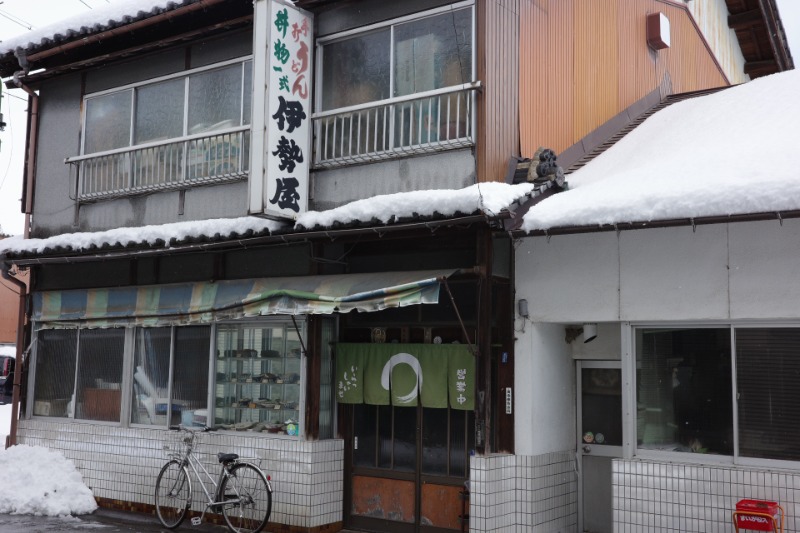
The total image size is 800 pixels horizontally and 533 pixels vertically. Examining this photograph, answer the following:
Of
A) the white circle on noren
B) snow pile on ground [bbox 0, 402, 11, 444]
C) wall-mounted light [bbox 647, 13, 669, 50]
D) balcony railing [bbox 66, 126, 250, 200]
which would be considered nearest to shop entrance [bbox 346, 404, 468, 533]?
the white circle on noren

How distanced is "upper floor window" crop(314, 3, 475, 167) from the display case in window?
8.94 ft

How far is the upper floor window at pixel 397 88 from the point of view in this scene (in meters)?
10.3

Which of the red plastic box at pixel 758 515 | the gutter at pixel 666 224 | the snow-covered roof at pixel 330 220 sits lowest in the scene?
the red plastic box at pixel 758 515

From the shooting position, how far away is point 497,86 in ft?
33.5

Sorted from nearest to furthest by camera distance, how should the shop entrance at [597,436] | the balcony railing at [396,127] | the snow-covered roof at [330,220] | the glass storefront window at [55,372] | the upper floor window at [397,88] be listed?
the snow-covered roof at [330,220] → the balcony railing at [396,127] → the upper floor window at [397,88] → the shop entrance at [597,436] → the glass storefront window at [55,372]

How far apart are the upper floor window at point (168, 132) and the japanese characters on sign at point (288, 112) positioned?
1420mm

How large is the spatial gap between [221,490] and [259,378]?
1736mm

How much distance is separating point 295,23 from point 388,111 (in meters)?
1.75

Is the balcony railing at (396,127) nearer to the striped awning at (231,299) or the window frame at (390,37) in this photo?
the window frame at (390,37)

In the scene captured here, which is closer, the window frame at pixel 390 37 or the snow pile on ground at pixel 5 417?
the window frame at pixel 390 37

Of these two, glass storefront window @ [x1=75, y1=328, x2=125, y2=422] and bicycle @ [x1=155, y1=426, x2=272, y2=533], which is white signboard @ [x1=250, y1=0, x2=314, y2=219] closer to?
bicycle @ [x1=155, y1=426, x2=272, y2=533]

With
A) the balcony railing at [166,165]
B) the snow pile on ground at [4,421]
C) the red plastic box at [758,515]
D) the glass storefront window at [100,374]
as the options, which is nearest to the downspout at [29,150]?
the balcony railing at [166,165]

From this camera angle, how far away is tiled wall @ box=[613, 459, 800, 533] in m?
8.25

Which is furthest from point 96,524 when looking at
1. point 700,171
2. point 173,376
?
point 700,171
